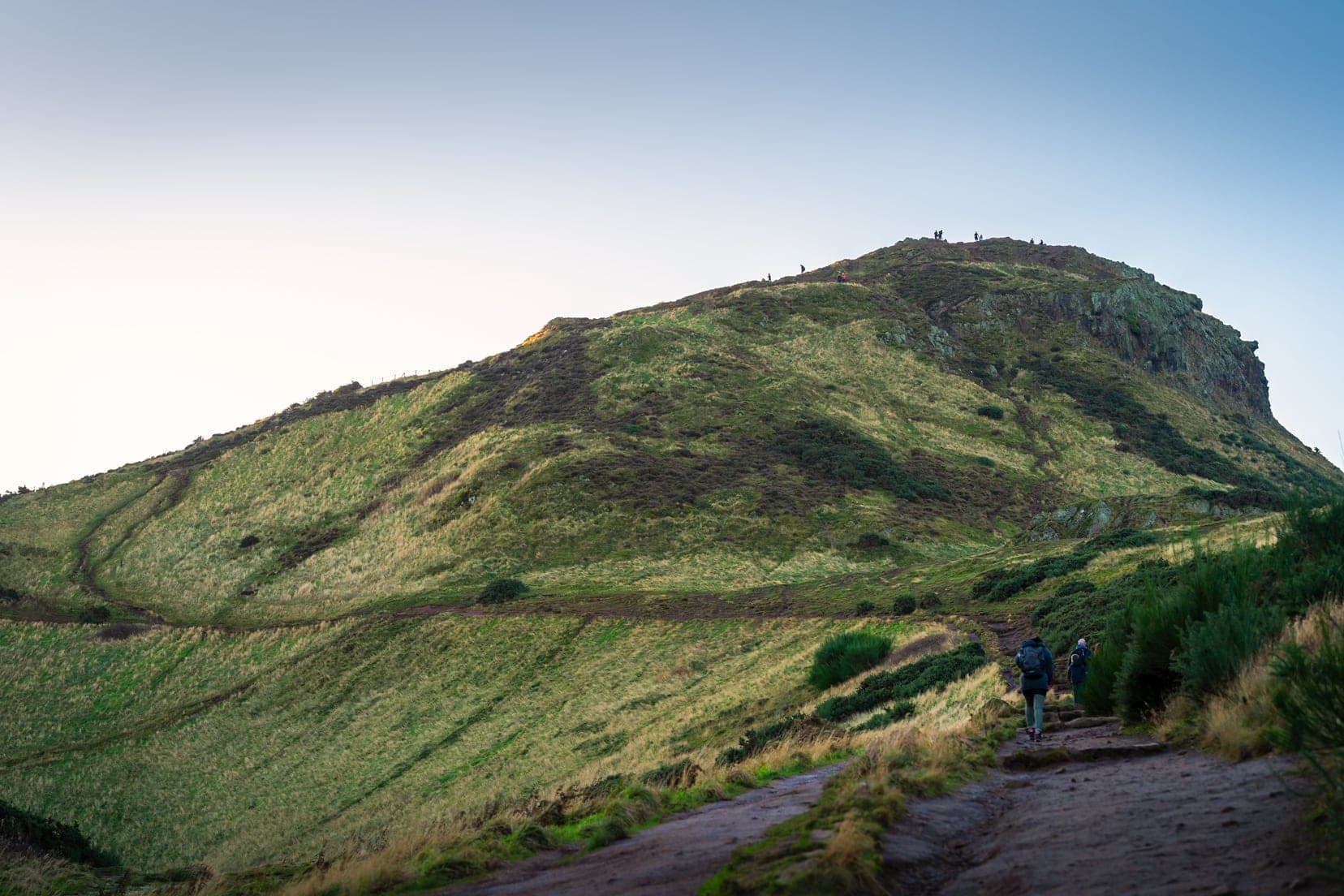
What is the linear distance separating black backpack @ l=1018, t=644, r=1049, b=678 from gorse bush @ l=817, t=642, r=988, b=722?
24.9 ft

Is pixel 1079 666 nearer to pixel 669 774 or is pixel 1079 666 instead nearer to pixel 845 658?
pixel 669 774

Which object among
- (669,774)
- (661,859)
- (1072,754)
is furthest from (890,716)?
(661,859)

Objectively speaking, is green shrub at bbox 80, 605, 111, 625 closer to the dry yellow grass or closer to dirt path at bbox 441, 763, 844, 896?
dirt path at bbox 441, 763, 844, 896

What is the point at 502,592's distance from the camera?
46.9 m

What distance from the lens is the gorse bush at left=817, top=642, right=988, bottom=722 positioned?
73.7ft

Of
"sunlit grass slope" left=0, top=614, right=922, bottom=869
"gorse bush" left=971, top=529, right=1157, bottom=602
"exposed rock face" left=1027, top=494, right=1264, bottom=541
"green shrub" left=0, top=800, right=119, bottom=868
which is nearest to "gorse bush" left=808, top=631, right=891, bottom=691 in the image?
"sunlit grass slope" left=0, top=614, right=922, bottom=869

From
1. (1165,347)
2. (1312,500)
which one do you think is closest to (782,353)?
(1165,347)

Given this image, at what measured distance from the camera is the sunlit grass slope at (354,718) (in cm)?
2780

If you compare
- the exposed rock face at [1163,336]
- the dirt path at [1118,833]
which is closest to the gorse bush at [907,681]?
the dirt path at [1118,833]

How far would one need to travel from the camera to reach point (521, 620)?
1661 inches

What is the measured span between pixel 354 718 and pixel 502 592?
Result: 457 inches

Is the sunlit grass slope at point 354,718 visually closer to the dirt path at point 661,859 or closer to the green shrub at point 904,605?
the green shrub at point 904,605

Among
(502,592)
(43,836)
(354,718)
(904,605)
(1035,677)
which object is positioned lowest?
(354,718)

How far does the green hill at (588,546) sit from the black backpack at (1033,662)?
4298 millimetres
